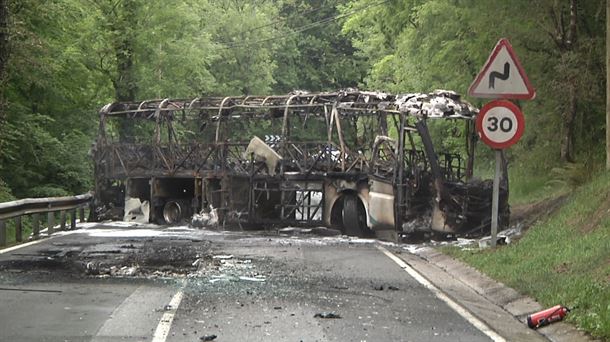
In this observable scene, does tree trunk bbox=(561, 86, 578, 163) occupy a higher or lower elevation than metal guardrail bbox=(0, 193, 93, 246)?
higher

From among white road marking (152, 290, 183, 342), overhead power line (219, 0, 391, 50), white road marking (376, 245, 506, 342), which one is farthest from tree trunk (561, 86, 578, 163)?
white road marking (152, 290, 183, 342)

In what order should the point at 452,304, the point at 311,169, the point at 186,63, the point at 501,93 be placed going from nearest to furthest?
the point at 452,304 → the point at 501,93 → the point at 311,169 → the point at 186,63

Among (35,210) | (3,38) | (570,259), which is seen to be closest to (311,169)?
(35,210)

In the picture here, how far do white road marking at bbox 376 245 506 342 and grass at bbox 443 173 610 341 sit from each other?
816mm

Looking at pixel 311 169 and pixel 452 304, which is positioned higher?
pixel 311 169

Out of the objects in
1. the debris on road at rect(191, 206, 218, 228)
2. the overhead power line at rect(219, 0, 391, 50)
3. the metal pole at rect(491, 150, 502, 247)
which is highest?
the overhead power line at rect(219, 0, 391, 50)

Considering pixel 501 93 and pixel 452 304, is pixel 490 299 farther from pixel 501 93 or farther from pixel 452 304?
pixel 501 93

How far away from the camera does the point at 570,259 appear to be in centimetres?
1069

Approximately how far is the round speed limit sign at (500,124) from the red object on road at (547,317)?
4.55 meters

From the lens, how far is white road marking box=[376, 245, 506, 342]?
7830 millimetres

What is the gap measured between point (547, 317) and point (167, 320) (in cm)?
377

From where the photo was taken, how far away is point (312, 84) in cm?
6188

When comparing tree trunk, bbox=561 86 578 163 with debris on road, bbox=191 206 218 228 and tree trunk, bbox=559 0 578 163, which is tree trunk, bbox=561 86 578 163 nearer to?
tree trunk, bbox=559 0 578 163

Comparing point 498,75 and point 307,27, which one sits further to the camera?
point 307,27
